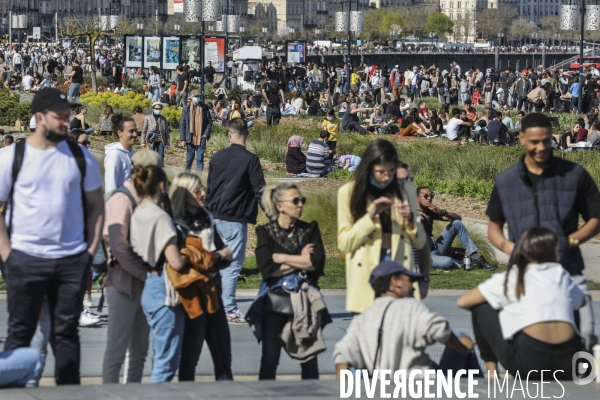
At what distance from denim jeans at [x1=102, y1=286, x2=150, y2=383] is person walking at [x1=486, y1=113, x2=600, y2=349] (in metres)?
2.10

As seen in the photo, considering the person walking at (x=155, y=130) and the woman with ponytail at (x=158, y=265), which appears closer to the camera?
the woman with ponytail at (x=158, y=265)

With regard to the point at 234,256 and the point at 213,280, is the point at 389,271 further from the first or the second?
the point at 234,256

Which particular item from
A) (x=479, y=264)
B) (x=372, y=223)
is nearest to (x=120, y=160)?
(x=372, y=223)

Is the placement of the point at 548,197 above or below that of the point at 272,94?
above

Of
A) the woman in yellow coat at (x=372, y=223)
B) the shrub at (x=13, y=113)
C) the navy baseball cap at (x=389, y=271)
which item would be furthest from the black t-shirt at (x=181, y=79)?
the navy baseball cap at (x=389, y=271)

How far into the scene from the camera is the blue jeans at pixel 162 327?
680 centimetres

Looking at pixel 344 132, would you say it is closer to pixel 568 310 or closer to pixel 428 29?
pixel 568 310

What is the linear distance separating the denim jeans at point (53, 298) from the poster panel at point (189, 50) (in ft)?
123

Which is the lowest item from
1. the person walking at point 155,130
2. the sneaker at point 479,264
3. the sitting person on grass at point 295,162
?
the sneaker at point 479,264

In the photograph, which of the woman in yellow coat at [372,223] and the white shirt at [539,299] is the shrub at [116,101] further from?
the white shirt at [539,299]

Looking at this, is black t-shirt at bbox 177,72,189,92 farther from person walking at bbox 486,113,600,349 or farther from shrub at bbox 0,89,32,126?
person walking at bbox 486,113,600,349

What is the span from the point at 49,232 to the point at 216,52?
1486 inches

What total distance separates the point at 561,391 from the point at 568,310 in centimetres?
41

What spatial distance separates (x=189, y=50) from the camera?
4403 cm
